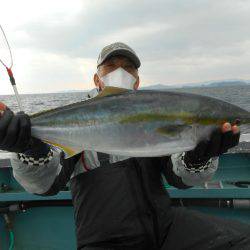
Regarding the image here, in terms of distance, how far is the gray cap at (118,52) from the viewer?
4672 millimetres

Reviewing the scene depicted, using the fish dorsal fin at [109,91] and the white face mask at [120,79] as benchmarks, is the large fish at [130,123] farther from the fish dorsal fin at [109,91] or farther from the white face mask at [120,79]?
the white face mask at [120,79]

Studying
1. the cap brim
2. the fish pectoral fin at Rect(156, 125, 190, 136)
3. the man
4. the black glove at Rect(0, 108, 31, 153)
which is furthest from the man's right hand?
the cap brim

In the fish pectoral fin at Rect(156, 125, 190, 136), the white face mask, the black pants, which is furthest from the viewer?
the white face mask

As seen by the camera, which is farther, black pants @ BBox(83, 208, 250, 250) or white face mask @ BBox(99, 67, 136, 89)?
white face mask @ BBox(99, 67, 136, 89)

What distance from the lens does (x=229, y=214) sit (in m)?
6.35

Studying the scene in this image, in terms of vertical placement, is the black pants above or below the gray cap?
below

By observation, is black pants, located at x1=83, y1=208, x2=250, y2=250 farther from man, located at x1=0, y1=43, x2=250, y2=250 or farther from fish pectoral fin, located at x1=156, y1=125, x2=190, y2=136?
fish pectoral fin, located at x1=156, y1=125, x2=190, y2=136

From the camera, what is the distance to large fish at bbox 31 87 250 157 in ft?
11.0

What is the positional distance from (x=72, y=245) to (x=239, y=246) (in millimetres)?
3162

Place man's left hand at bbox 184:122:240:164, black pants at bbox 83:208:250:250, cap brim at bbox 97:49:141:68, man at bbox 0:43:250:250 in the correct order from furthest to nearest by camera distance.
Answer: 1. cap brim at bbox 97:49:141:68
2. black pants at bbox 83:208:250:250
3. man at bbox 0:43:250:250
4. man's left hand at bbox 184:122:240:164

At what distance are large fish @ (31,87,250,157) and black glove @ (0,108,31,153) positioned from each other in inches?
3.6

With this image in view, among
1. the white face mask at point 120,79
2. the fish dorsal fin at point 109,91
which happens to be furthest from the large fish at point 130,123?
the white face mask at point 120,79

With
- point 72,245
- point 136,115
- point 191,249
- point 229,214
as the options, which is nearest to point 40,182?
point 136,115

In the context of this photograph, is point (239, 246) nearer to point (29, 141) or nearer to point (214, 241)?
point (214, 241)
